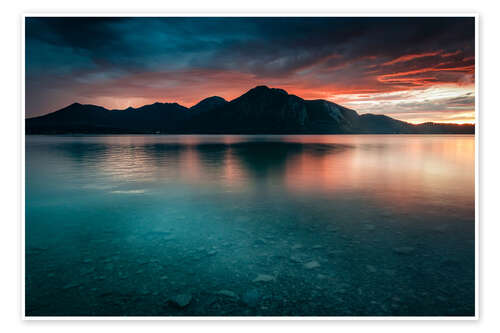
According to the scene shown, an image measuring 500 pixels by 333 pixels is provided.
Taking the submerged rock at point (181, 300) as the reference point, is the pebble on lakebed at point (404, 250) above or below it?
above

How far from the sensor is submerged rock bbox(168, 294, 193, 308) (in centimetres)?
432

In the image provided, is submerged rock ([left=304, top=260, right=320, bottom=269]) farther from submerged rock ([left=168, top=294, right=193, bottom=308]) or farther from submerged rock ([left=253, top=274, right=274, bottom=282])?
submerged rock ([left=168, top=294, right=193, bottom=308])

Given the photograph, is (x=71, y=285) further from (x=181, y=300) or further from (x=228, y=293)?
(x=228, y=293)

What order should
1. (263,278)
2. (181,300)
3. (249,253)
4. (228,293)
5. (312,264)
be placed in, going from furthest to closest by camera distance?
(249,253)
(312,264)
(263,278)
(228,293)
(181,300)

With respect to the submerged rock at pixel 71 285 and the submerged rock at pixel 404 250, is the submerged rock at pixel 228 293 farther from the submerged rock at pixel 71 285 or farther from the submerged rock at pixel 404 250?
the submerged rock at pixel 404 250

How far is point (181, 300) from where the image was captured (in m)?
4.39

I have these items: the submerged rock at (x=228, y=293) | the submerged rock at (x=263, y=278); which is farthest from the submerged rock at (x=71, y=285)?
the submerged rock at (x=263, y=278)

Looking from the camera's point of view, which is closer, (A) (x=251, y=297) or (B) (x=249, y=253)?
(A) (x=251, y=297)

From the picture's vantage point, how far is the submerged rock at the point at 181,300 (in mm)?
4324

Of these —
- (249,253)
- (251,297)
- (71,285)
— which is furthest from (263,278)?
(71,285)

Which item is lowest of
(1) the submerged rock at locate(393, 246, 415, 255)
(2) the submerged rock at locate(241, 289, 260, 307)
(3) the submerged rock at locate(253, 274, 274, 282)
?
(2) the submerged rock at locate(241, 289, 260, 307)

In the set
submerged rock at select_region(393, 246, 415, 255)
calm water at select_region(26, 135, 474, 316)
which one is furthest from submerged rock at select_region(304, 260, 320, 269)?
submerged rock at select_region(393, 246, 415, 255)

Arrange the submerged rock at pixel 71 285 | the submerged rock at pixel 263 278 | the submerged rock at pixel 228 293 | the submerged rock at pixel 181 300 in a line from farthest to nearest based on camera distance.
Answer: the submerged rock at pixel 263 278 → the submerged rock at pixel 71 285 → the submerged rock at pixel 228 293 → the submerged rock at pixel 181 300

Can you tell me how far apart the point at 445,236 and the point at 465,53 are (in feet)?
18.7
